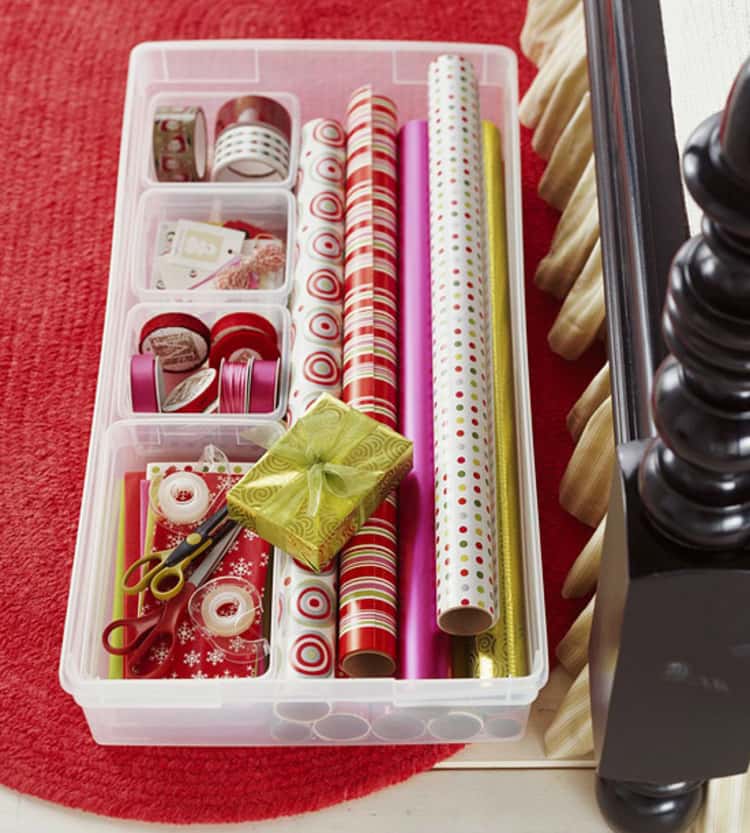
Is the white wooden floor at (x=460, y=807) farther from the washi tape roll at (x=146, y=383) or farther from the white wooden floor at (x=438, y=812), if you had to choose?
the washi tape roll at (x=146, y=383)

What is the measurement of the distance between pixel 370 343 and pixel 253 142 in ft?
1.17

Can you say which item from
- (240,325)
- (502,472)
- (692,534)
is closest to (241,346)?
(240,325)

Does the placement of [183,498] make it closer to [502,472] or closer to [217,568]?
[217,568]

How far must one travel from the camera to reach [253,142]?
1650 mm

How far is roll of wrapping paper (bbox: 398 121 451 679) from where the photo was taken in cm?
129

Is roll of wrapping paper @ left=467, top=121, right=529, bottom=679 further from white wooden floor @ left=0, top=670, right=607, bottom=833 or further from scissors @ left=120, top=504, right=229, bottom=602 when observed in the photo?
scissors @ left=120, top=504, right=229, bottom=602

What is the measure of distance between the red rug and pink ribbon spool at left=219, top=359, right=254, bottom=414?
23cm

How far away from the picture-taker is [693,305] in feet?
2.47

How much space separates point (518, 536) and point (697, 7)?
53cm

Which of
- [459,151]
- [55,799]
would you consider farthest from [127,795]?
[459,151]

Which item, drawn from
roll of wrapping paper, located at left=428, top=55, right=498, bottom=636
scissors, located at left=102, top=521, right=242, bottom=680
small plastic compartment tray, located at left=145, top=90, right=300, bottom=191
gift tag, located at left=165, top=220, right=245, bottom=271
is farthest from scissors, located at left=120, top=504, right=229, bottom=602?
small plastic compartment tray, located at left=145, top=90, right=300, bottom=191

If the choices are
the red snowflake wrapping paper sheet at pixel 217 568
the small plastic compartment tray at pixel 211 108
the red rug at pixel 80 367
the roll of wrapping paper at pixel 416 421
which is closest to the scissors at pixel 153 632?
the red snowflake wrapping paper sheet at pixel 217 568

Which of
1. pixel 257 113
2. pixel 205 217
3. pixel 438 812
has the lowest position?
pixel 438 812

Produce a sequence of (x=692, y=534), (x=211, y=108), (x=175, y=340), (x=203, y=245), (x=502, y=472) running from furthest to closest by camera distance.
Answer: (x=211, y=108) < (x=203, y=245) < (x=175, y=340) < (x=502, y=472) < (x=692, y=534)
